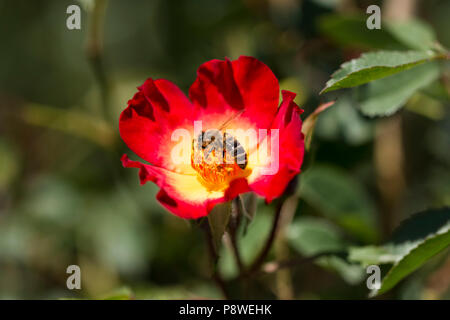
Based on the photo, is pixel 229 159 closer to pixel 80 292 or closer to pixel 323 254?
pixel 323 254

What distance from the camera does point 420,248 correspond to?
85 centimetres

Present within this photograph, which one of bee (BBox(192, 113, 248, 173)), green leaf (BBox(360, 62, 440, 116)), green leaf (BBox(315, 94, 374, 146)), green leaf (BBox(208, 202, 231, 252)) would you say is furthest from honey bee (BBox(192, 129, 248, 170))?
green leaf (BBox(315, 94, 374, 146))

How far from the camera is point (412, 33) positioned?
1231 mm

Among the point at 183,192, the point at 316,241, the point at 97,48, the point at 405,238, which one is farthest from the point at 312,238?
the point at 97,48

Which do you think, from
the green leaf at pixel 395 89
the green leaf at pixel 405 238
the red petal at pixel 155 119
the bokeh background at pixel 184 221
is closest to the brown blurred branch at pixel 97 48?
the bokeh background at pixel 184 221

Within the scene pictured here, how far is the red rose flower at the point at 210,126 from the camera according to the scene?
0.90m

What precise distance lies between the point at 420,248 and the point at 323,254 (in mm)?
217

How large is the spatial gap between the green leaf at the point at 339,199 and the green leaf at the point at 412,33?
35cm

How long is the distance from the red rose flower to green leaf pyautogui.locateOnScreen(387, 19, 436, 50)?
0.44 m

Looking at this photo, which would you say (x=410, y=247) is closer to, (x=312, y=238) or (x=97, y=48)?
(x=312, y=238)

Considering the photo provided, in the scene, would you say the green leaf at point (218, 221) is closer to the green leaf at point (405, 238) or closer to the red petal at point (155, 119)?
the red petal at point (155, 119)

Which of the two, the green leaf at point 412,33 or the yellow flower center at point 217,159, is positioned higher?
the green leaf at point 412,33
